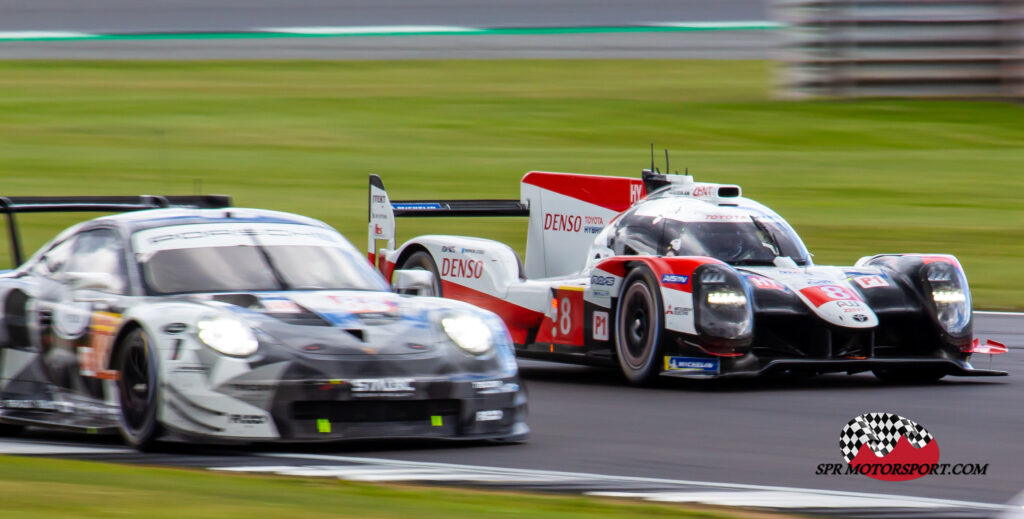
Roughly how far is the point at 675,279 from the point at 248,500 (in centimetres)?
467

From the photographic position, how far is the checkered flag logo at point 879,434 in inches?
293

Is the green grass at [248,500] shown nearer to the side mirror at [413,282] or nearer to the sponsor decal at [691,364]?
the side mirror at [413,282]

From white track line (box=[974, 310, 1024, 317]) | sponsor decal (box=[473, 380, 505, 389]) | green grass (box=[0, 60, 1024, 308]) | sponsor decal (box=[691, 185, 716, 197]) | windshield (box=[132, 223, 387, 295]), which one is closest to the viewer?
sponsor decal (box=[473, 380, 505, 389])

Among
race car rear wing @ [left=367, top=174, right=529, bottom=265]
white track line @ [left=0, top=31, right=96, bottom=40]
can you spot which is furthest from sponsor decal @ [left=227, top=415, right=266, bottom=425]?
white track line @ [left=0, top=31, right=96, bottom=40]

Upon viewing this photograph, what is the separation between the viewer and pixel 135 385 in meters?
7.24

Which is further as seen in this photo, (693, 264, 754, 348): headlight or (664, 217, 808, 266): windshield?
(664, 217, 808, 266): windshield

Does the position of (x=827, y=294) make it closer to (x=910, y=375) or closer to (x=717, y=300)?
(x=717, y=300)

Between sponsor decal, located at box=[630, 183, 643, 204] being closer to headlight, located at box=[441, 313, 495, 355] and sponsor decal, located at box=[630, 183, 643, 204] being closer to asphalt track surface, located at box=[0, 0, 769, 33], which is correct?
headlight, located at box=[441, 313, 495, 355]

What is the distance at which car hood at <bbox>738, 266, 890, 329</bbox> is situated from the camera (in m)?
10.0

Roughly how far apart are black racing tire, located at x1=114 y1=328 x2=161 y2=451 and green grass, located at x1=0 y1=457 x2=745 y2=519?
612mm

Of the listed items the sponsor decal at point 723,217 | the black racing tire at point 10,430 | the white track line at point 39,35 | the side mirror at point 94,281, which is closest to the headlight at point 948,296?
the sponsor decal at point 723,217

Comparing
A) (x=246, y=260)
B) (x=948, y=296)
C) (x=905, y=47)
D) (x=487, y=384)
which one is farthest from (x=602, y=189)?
(x=905, y=47)

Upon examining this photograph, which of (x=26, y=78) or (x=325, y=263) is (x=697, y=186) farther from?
(x=26, y=78)

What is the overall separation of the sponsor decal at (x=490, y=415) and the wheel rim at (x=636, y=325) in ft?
9.03
